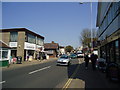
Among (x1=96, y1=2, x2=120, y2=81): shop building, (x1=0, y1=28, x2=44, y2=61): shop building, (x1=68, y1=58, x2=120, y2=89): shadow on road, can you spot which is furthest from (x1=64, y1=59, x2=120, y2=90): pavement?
(x1=0, y1=28, x2=44, y2=61): shop building

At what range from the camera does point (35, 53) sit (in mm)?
39656

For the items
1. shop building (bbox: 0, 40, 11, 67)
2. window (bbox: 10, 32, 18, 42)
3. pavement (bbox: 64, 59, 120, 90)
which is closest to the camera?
pavement (bbox: 64, 59, 120, 90)

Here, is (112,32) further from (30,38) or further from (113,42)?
(30,38)

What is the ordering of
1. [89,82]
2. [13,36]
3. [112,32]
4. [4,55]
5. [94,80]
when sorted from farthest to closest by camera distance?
[13,36]
[4,55]
[112,32]
[94,80]
[89,82]

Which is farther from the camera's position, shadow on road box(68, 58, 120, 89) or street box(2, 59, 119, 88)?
shadow on road box(68, 58, 120, 89)

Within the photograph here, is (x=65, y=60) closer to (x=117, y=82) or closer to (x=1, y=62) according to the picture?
(x=1, y=62)

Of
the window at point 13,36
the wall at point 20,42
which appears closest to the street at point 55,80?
the wall at point 20,42

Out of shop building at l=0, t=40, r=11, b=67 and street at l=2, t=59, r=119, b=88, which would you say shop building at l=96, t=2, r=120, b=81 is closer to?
street at l=2, t=59, r=119, b=88

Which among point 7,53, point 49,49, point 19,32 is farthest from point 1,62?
point 49,49

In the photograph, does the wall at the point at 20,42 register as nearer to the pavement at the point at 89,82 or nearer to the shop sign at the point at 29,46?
the shop sign at the point at 29,46

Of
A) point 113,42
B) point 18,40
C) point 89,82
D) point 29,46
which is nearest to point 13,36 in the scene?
point 18,40

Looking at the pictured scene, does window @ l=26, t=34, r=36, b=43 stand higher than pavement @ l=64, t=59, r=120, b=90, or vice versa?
window @ l=26, t=34, r=36, b=43

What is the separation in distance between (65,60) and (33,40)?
19481 millimetres

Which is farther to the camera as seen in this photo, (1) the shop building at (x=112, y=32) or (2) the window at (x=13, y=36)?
(2) the window at (x=13, y=36)
